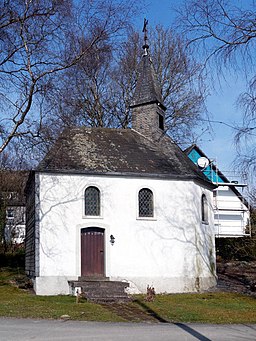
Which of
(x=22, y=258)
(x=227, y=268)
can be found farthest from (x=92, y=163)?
(x=22, y=258)

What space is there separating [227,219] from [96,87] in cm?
1455

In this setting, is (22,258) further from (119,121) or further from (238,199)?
(238,199)

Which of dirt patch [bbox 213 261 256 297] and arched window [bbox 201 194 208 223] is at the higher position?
arched window [bbox 201 194 208 223]

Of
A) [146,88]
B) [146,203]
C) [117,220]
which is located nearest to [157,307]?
[117,220]

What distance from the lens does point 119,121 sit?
37000mm

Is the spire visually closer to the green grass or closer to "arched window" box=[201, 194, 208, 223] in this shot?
"arched window" box=[201, 194, 208, 223]

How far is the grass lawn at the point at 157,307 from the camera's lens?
14.9 m

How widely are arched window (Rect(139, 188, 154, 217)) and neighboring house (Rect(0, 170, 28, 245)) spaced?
14.2m

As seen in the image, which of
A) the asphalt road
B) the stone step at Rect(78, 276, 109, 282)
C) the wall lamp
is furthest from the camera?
the wall lamp

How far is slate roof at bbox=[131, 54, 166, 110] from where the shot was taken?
2778 cm

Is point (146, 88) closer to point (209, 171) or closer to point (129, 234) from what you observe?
point (129, 234)

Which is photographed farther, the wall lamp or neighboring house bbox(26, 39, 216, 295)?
the wall lamp

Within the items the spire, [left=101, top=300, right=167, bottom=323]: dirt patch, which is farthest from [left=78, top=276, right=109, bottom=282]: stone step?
the spire

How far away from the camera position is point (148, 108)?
27.7 metres
